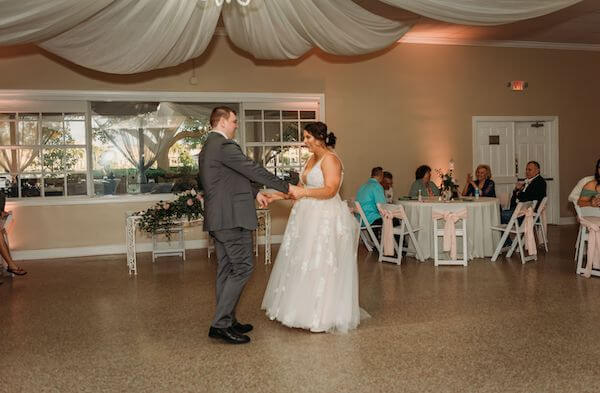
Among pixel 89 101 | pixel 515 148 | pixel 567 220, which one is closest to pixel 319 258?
pixel 89 101

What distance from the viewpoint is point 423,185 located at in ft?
27.1

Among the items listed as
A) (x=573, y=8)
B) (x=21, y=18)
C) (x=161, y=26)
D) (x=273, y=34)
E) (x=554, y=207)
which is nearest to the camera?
(x=21, y=18)

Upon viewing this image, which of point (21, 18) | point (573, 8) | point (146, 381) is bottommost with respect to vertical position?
point (146, 381)

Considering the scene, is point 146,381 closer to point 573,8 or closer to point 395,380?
point 395,380

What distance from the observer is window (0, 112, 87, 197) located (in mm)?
8344

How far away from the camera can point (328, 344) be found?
3.93 m

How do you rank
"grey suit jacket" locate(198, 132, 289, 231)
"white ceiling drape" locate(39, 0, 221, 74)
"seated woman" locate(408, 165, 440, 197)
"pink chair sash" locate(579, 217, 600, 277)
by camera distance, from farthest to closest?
"seated woman" locate(408, 165, 440, 197)
"pink chair sash" locate(579, 217, 600, 277)
"white ceiling drape" locate(39, 0, 221, 74)
"grey suit jacket" locate(198, 132, 289, 231)

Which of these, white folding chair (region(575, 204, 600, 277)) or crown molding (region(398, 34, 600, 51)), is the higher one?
crown molding (region(398, 34, 600, 51))

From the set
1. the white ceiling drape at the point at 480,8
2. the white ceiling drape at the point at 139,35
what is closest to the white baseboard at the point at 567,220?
the white ceiling drape at the point at 480,8

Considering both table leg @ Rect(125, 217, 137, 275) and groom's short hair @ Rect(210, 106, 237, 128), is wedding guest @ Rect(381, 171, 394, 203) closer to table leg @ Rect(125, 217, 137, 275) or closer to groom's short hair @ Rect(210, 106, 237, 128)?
table leg @ Rect(125, 217, 137, 275)

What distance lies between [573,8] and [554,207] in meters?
4.04

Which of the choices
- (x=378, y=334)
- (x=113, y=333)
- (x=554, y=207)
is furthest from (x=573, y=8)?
(x=113, y=333)

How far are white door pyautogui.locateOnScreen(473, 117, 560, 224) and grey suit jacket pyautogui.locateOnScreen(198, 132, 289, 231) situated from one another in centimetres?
734

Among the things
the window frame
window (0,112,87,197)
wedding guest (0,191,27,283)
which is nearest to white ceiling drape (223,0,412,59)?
the window frame
